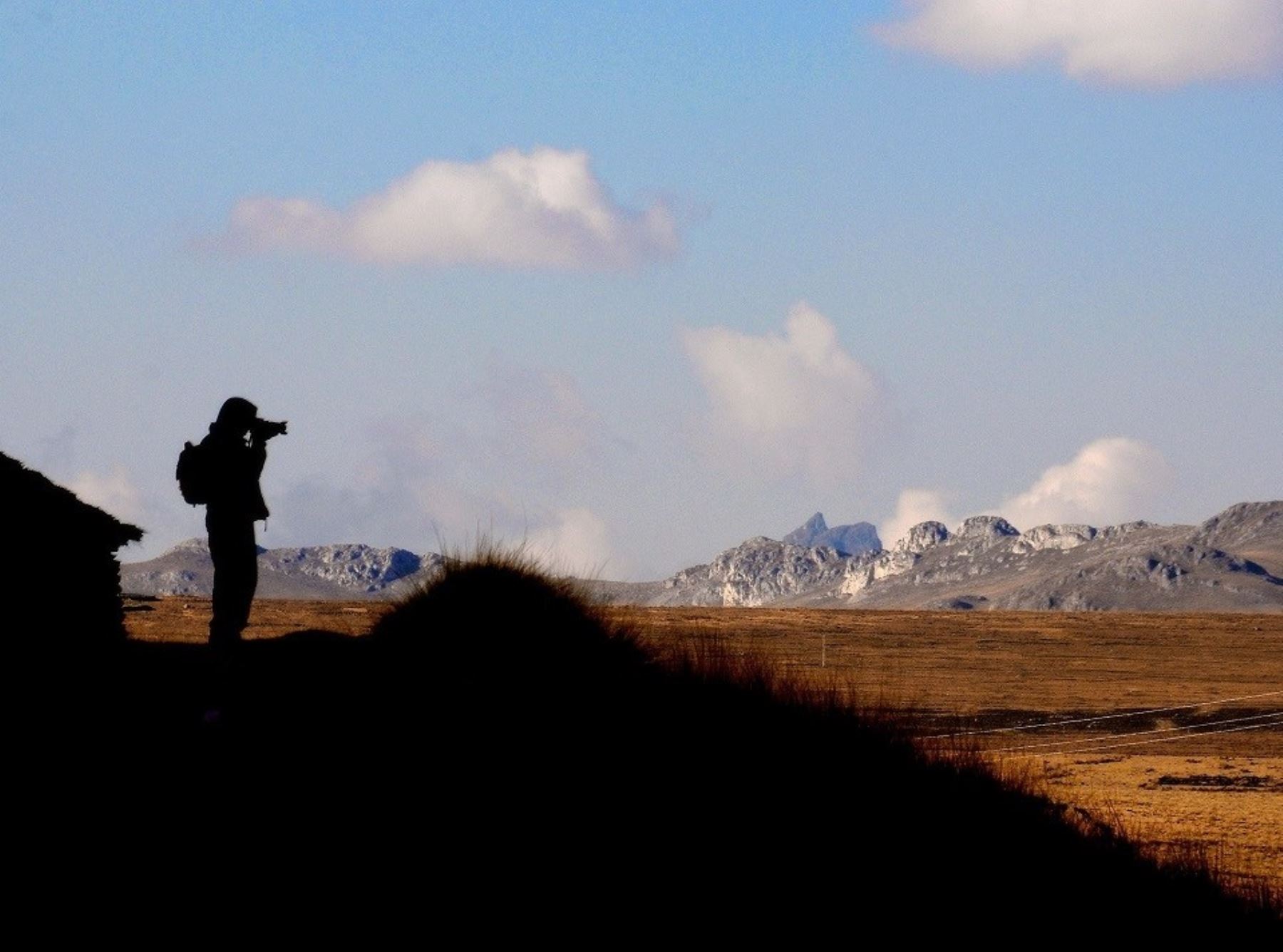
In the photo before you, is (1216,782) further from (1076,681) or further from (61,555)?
(1076,681)

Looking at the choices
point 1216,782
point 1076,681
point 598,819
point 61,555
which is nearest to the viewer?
point 598,819

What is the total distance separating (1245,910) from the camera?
668 cm

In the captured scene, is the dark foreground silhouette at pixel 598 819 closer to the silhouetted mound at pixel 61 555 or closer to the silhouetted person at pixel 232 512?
the silhouetted person at pixel 232 512

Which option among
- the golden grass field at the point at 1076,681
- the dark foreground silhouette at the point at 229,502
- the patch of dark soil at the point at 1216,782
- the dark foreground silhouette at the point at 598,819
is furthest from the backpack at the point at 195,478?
the patch of dark soil at the point at 1216,782

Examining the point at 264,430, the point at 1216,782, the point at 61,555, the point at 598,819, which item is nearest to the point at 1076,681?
the point at 1216,782

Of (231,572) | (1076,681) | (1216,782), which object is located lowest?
(1216,782)

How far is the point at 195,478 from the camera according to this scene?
37.2 ft

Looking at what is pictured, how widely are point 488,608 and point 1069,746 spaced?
50.5 feet

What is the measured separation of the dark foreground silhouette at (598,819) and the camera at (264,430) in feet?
5.36

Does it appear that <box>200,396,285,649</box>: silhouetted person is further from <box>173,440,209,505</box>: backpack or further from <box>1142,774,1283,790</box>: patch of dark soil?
<box>1142,774,1283,790</box>: patch of dark soil

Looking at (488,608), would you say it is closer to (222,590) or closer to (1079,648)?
(222,590)

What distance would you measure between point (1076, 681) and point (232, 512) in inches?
1265

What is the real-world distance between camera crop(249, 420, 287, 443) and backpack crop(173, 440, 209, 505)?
0.43 meters

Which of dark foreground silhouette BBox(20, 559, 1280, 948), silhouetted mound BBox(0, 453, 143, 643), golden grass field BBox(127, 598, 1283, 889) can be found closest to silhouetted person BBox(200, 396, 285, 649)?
dark foreground silhouette BBox(20, 559, 1280, 948)
